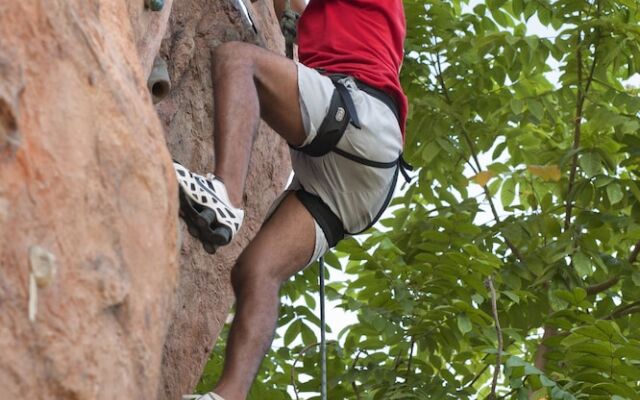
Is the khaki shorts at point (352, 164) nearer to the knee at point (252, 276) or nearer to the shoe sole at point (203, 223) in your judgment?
the knee at point (252, 276)

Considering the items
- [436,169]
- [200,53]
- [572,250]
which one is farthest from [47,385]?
[436,169]

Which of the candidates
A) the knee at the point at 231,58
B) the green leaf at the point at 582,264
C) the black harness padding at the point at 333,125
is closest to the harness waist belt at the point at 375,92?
the black harness padding at the point at 333,125

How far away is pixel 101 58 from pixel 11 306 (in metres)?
0.78

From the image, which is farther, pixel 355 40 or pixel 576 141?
pixel 576 141

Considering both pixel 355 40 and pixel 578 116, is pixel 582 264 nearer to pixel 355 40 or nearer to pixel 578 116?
pixel 578 116

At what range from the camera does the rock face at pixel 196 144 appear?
5.59m

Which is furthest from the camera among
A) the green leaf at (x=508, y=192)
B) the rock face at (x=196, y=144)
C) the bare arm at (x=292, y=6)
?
the green leaf at (x=508, y=192)

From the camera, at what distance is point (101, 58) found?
3316 millimetres

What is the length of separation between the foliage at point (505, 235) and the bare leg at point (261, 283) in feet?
4.47

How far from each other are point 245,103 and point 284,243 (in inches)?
25.2

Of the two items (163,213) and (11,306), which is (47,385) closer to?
(11,306)

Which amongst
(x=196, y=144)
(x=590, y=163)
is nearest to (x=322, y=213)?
(x=196, y=144)

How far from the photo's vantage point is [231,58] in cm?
472

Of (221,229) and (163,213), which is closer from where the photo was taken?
(163,213)
